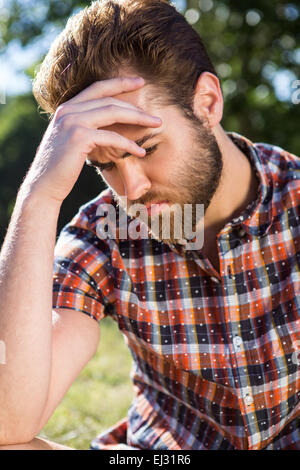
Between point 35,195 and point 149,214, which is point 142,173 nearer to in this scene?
point 149,214

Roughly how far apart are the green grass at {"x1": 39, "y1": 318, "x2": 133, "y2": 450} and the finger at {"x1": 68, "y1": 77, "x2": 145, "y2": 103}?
7.18 feet

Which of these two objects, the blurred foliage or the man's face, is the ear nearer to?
the man's face

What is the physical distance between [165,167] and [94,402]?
253cm

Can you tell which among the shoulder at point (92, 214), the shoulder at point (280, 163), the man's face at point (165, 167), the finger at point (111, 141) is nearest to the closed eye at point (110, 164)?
the man's face at point (165, 167)

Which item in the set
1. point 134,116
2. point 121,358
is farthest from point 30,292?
point 121,358

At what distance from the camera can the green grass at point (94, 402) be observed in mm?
3523

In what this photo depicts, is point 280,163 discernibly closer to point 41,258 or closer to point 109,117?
point 109,117

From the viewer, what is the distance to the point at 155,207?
7.40 feet

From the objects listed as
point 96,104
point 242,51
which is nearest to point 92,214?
point 96,104

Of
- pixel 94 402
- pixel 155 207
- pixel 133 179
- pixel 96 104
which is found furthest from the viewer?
pixel 94 402

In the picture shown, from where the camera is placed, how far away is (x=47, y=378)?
2.02m

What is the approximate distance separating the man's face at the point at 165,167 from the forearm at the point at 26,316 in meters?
0.35
